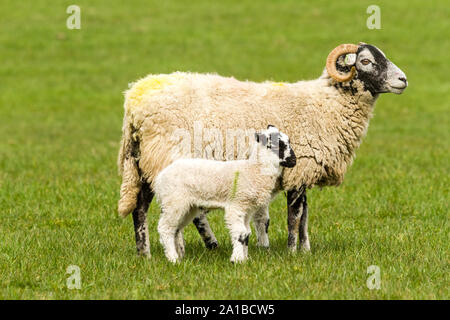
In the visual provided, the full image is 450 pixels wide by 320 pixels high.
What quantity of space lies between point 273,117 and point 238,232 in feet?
4.81

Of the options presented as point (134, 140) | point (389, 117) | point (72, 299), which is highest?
point (134, 140)

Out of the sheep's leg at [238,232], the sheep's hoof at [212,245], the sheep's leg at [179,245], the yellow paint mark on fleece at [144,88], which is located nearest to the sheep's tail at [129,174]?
the yellow paint mark on fleece at [144,88]

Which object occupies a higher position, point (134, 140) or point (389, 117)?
point (134, 140)

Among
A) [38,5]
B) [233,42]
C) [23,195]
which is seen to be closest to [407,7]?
[233,42]

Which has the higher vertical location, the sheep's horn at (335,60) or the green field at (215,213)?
the sheep's horn at (335,60)

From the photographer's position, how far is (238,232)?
7078 millimetres

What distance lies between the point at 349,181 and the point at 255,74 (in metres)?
14.4

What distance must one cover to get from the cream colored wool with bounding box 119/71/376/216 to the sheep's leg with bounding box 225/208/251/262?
0.87 meters

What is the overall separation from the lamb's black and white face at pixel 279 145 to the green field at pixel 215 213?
3.21 ft

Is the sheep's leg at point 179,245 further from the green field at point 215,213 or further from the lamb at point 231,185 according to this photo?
the lamb at point 231,185

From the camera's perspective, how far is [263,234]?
8203 millimetres

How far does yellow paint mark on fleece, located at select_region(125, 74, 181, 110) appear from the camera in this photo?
8000 millimetres

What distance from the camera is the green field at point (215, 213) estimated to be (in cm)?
680

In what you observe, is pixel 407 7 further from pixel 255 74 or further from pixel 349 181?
pixel 349 181
